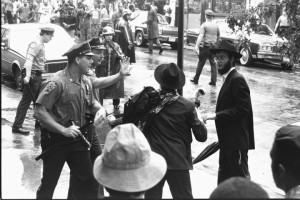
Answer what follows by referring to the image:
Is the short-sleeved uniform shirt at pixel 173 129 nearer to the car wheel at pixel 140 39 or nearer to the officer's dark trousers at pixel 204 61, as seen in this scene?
the officer's dark trousers at pixel 204 61

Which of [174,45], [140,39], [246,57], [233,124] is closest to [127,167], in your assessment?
[233,124]

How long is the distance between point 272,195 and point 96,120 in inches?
112

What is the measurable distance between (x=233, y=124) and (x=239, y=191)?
345 cm

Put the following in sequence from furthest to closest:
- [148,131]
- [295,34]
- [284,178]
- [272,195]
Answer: [295,34]
[272,195]
[148,131]
[284,178]

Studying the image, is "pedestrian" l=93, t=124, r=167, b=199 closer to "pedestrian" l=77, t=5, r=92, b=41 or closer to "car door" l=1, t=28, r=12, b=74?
"car door" l=1, t=28, r=12, b=74

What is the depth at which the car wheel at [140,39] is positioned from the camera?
25.8m

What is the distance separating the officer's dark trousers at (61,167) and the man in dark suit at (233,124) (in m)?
1.30

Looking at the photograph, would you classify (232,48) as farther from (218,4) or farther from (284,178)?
(218,4)

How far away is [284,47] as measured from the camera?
924 cm

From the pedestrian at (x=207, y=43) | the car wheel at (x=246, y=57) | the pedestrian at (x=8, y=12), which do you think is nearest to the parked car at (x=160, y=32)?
the car wheel at (x=246, y=57)

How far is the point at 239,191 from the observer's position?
259 cm

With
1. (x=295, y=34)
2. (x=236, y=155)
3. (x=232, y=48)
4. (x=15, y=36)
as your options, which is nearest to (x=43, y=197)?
(x=236, y=155)

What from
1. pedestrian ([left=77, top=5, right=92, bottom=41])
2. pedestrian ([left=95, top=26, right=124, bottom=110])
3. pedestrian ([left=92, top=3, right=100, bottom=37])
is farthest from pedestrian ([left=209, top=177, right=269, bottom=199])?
pedestrian ([left=92, top=3, right=100, bottom=37])

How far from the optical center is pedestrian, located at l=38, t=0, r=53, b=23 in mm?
33094
